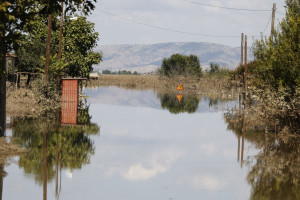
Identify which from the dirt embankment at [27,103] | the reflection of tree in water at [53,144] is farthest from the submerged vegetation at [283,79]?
the dirt embankment at [27,103]

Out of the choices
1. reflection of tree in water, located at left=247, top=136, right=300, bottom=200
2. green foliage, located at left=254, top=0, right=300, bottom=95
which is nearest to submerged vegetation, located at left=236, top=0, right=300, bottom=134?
green foliage, located at left=254, top=0, right=300, bottom=95

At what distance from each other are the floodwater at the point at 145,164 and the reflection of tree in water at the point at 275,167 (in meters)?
0.02

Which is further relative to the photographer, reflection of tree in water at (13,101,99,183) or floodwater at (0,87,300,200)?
reflection of tree in water at (13,101,99,183)

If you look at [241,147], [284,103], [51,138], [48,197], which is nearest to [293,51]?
[284,103]

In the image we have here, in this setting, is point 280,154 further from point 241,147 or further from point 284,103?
point 284,103

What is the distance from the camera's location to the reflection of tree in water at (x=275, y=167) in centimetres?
1092

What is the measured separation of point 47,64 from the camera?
35406mm

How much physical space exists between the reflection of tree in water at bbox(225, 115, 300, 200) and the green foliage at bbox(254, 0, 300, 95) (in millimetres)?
2320

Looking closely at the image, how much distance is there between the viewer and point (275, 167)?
14.1m

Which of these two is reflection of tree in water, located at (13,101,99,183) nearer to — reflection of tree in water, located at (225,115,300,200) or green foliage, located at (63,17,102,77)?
reflection of tree in water, located at (225,115,300,200)

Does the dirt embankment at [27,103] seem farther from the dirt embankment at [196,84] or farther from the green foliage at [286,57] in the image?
the dirt embankment at [196,84]

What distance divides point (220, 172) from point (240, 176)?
0.71 metres

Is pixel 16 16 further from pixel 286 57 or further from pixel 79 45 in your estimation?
pixel 79 45

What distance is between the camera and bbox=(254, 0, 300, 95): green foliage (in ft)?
70.6
